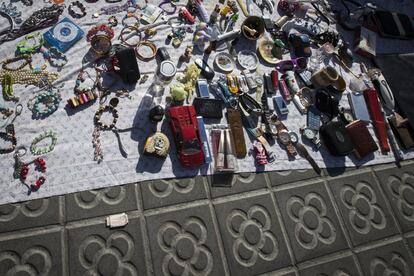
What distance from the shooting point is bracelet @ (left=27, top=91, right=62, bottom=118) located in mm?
3545

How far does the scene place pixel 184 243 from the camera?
3191 millimetres

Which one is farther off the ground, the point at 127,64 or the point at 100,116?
the point at 127,64

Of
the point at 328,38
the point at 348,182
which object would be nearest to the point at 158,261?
the point at 348,182

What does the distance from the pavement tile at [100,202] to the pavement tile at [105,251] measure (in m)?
0.13

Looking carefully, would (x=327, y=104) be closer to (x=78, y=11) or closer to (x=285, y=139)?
(x=285, y=139)

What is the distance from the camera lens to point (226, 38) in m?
4.56

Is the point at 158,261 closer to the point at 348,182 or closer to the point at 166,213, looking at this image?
the point at 166,213

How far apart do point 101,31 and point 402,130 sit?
4.35 m

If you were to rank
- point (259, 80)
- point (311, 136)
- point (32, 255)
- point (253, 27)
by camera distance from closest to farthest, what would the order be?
point (32, 255), point (311, 136), point (259, 80), point (253, 27)

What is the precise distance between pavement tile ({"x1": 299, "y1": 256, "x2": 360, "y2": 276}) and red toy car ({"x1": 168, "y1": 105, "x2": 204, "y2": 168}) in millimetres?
1598

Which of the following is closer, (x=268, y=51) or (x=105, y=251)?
(x=105, y=251)

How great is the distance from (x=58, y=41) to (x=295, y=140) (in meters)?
3.18

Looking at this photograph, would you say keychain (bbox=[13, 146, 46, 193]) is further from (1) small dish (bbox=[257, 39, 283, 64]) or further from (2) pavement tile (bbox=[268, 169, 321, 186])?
(1) small dish (bbox=[257, 39, 283, 64])

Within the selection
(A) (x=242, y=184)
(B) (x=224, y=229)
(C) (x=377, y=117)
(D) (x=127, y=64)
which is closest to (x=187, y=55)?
(D) (x=127, y=64)
